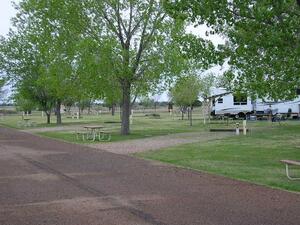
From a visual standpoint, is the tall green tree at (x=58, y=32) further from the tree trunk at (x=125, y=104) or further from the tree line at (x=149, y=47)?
the tree trunk at (x=125, y=104)

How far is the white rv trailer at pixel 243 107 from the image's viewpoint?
154 ft

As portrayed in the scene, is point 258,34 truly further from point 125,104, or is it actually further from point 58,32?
point 58,32

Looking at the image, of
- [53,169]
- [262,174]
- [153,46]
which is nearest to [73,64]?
[153,46]

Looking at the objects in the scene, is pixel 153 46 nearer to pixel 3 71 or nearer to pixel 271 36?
pixel 271 36

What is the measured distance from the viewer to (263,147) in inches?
751

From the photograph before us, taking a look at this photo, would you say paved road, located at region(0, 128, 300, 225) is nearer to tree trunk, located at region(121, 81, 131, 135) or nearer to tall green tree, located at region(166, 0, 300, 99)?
tall green tree, located at region(166, 0, 300, 99)

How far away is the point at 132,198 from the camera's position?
9.33 meters

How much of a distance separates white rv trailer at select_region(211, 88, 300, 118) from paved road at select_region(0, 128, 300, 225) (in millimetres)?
34557

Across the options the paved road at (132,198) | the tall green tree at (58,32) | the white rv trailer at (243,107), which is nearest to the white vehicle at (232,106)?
the white rv trailer at (243,107)

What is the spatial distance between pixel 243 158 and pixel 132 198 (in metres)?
7.19

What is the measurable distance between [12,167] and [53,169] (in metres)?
1.47

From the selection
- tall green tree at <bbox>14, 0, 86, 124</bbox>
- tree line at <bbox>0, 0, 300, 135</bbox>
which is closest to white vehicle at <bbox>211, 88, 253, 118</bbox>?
tree line at <bbox>0, 0, 300, 135</bbox>

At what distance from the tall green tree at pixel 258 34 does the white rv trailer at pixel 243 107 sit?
30.2m

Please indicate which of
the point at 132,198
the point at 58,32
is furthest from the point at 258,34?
the point at 58,32
